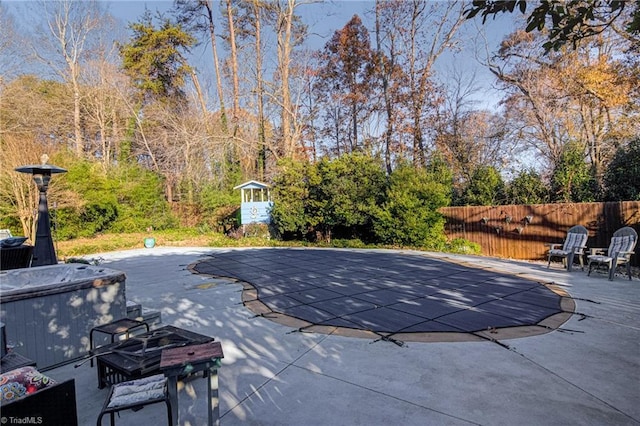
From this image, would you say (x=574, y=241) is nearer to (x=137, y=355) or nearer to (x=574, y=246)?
(x=574, y=246)

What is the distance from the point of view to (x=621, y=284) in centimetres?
530

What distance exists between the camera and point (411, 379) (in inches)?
97.0

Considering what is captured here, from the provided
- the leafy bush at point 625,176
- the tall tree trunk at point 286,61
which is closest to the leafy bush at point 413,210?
the leafy bush at point 625,176

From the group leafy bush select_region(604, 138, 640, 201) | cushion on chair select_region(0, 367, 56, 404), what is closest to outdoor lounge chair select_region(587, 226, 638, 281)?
leafy bush select_region(604, 138, 640, 201)

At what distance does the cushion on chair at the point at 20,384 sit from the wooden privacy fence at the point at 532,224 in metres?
9.17

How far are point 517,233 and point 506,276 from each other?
3.56 meters

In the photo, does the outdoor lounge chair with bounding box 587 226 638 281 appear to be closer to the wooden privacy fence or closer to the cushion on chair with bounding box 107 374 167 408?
the wooden privacy fence

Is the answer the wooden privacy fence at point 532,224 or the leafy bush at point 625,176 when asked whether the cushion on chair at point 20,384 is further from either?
the leafy bush at point 625,176

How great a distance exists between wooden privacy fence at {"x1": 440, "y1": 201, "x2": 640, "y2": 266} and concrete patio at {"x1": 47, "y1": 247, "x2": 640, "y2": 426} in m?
4.15

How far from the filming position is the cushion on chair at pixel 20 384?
5.24 ft

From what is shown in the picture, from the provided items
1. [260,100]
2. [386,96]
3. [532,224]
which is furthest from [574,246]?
[260,100]

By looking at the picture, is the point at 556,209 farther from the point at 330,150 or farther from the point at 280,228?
the point at 330,150

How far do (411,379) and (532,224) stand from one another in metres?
7.67

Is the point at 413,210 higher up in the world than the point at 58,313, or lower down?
higher up
